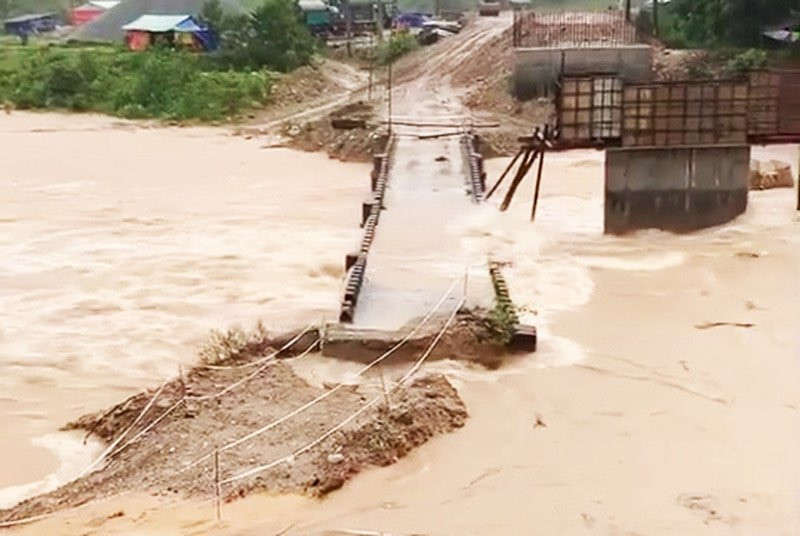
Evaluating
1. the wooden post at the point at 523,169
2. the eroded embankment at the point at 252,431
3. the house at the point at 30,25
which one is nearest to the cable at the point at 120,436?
the eroded embankment at the point at 252,431

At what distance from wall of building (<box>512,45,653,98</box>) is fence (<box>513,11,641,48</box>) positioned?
1238 millimetres

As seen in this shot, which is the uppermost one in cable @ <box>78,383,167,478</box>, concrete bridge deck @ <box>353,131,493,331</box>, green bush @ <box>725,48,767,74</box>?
green bush @ <box>725,48,767,74</box>

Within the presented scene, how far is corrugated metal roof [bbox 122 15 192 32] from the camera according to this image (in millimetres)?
48125

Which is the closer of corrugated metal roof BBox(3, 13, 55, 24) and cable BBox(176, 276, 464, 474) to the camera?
cable BBox(176, 276, 464, 474)

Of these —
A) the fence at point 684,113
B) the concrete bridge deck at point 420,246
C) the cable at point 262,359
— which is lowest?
the cable at point 262,359

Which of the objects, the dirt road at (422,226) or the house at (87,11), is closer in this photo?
the dirt road at (422,226)

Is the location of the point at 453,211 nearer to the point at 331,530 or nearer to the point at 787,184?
the point at 787,184

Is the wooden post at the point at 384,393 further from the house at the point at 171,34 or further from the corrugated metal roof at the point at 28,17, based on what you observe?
the corrugated metal roof at the point at 28,17

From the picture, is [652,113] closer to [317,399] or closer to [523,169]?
[523,169]

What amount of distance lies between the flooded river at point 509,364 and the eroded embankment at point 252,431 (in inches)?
10.3

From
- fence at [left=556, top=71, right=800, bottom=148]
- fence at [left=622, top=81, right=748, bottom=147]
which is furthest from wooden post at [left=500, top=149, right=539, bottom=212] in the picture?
fence at [left=622, top=81, right=748, bottom=147]

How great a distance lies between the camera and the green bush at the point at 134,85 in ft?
128

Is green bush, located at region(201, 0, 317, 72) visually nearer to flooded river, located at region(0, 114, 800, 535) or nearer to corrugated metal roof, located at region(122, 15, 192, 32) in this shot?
corrugated metal roof, located at region(122, 15, 192, 32)

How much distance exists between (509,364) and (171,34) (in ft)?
123
